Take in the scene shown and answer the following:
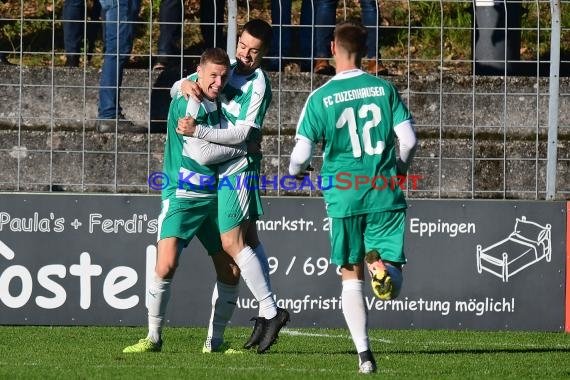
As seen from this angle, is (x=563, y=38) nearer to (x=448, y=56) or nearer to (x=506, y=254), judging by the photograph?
(x=448, y=56)

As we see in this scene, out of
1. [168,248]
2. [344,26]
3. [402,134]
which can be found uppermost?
[344,26]

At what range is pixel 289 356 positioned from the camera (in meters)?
8.11

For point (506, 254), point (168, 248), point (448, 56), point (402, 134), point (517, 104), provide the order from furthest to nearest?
point (448, 56)
point (517, 104)
point (506, 254)
point (168, 248)
point (402, 134)

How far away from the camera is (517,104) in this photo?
1157cm

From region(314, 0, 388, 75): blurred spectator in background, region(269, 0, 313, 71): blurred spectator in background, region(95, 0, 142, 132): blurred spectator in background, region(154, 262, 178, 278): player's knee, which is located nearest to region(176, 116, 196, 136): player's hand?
region(154, 262, 178, 278): player's knee

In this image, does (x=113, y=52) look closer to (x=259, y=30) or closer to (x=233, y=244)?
(x=259, y=30)

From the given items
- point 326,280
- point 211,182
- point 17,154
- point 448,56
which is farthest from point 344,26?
point 448,56

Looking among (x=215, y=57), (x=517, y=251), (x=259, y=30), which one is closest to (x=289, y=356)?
(x=215, y=57)

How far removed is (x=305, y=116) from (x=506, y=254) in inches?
152

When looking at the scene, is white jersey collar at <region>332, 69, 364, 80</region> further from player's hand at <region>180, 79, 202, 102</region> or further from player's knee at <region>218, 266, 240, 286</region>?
player's knee at <region>218, 266, 240, 286</region>

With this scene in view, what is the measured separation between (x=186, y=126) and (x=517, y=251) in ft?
11.4

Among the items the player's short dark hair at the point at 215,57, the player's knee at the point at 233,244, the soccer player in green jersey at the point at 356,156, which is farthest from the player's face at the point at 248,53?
the soccer player in green jersey at the point at 356,156

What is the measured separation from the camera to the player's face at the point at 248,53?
8352mm

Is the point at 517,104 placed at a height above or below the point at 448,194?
above
